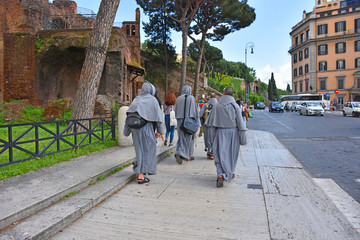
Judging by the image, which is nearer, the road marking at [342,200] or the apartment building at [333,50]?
the road marking at [342,200]

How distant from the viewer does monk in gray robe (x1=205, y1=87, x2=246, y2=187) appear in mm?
4621

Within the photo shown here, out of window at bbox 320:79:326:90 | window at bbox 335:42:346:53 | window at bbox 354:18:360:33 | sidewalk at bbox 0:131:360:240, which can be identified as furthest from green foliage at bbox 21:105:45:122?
window at bbox 354:18:360:33

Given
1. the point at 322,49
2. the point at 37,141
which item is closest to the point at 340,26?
the point at 322,49

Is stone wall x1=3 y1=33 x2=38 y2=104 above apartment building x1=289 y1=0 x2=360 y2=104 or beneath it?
beneath

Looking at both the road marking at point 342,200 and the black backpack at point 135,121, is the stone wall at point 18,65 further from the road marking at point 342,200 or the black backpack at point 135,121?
the road marking at point 342,200

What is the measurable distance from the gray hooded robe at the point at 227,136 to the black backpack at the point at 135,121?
4.07 feet

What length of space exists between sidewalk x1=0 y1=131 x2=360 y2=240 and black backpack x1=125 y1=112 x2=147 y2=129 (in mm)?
978

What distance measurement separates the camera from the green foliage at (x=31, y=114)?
1352cm

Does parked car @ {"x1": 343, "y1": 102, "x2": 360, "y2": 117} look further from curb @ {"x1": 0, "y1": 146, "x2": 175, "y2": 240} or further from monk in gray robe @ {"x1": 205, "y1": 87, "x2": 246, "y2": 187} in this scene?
curb @ {"x1": 0, "y1": 146, "x2": 175, "y2": 240}

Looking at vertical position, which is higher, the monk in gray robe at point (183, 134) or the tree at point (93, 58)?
the tree at point (93, 58)

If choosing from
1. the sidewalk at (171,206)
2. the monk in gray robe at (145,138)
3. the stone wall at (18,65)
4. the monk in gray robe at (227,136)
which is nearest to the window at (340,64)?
the stone wall at (18,65)

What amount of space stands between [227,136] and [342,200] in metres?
1.94

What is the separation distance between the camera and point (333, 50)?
5044 centimetres

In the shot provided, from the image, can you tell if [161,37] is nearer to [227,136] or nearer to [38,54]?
[38,54]
